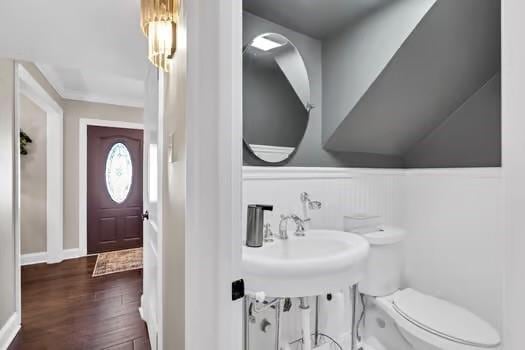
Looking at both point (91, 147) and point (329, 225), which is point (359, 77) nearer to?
point (329, 225)

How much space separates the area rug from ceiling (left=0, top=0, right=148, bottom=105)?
2321 mm

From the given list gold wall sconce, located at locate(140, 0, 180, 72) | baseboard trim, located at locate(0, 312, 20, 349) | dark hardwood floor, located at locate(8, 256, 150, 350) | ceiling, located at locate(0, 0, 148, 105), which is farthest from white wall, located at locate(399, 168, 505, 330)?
baseboard trim, located at locate(0, 312, 20, 349)

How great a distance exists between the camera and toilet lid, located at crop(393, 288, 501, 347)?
136cm

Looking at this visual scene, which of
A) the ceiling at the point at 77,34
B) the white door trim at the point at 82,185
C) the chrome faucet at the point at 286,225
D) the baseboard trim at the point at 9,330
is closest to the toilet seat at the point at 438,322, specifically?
the chrome faucet at the point at 286,225

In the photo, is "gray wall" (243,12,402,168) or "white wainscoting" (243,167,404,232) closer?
"white wainscoting" (243,167,404,232)

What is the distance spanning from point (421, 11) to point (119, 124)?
4.16m

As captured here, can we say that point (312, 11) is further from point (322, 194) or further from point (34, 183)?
point (34, 183)

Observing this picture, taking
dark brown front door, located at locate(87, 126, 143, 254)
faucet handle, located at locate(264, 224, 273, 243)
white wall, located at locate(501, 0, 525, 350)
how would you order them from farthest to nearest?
dark brown front door, located at locate(87, 126, 143, 254), faucet handle, located at locate(264, 224, 273, 243), white wall, located at locate(501, 0, 525, 350)

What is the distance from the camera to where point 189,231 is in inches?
29.9

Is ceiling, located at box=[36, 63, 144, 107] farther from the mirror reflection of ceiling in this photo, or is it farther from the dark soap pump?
the dark soap pump

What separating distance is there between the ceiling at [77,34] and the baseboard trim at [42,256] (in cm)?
242

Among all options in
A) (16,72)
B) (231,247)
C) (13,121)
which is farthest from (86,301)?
(231,247)

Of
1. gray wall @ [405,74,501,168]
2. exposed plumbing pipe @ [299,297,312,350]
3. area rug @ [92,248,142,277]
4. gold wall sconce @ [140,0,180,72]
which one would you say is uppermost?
gold wall sconce @ [140,0,180,72]

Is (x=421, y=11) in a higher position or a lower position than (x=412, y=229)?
higher
